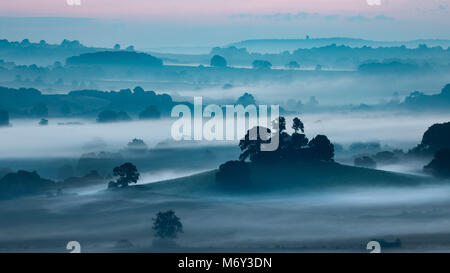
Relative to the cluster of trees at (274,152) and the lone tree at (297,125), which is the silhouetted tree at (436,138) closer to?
the cluster of trees at (274,152)

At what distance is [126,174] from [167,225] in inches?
136

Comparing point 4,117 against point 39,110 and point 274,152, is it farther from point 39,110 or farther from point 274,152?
point 274,152

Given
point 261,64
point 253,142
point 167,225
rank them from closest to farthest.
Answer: point 167,225 → point 253,142 → point 261,64

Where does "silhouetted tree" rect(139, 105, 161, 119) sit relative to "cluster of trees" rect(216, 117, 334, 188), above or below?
above

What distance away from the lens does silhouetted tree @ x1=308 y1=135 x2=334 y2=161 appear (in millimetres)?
19625

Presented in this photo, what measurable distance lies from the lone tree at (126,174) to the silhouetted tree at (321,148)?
521 cm

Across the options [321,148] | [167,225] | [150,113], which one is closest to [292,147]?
[321,148]

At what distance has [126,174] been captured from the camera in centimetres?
1822

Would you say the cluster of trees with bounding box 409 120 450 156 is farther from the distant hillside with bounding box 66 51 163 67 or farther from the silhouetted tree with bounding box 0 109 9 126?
the silhouetted tree with bounding box 0 109 9 126

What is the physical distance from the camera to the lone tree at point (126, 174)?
18.2 metres

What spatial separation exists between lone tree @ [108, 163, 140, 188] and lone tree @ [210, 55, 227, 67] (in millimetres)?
7029

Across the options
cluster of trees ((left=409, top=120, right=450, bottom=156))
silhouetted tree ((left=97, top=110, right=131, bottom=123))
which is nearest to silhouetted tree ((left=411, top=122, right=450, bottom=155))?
cluster of trees ((left=409, top=120, right=450, bottom=156))

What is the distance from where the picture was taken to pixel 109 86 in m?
23.5

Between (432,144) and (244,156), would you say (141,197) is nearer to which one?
(244,156)
